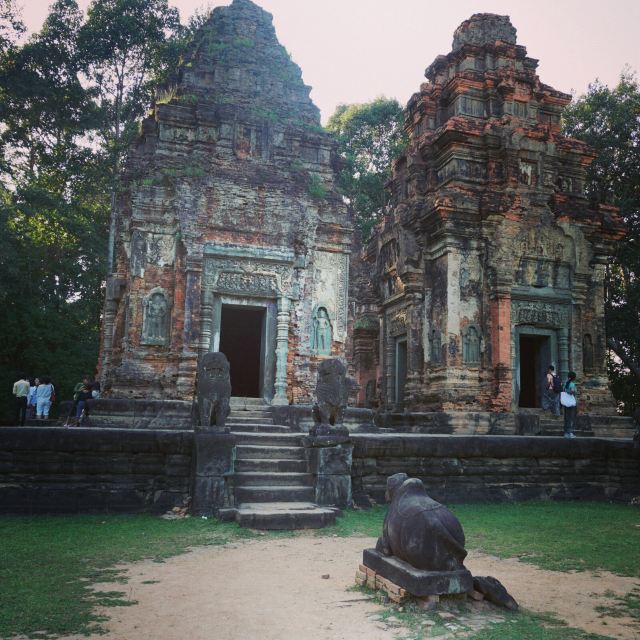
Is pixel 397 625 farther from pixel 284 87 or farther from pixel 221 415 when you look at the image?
pixel 284 87

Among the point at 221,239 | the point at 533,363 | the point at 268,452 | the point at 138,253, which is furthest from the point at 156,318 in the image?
the point at 533,363

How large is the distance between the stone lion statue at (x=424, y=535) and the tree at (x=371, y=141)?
76.6 ft

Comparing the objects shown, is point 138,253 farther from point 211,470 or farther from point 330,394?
point 211,470

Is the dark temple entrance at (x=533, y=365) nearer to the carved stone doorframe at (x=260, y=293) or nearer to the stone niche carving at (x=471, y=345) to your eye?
the stone niche carving at (x=471, y=345)

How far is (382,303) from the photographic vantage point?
18.2 m

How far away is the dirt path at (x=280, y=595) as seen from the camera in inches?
154

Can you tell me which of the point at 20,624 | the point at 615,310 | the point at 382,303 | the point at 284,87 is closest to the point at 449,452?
the point at 20,624

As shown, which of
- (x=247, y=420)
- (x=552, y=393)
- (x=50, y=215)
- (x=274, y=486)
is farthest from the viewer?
(x=50, y=215)

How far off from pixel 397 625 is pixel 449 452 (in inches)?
216

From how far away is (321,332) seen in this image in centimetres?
1385

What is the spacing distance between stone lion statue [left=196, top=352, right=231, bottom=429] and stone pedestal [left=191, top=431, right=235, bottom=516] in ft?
0.73


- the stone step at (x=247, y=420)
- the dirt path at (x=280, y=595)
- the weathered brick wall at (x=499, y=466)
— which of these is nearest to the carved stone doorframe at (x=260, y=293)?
the stone step at (x=247, y=420)

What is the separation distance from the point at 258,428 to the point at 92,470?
3345mm

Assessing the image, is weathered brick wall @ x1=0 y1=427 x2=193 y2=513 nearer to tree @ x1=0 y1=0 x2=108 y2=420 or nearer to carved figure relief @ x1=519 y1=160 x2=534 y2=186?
carved figure relief @ x1=519 y1=160 x2=534 y2=186
